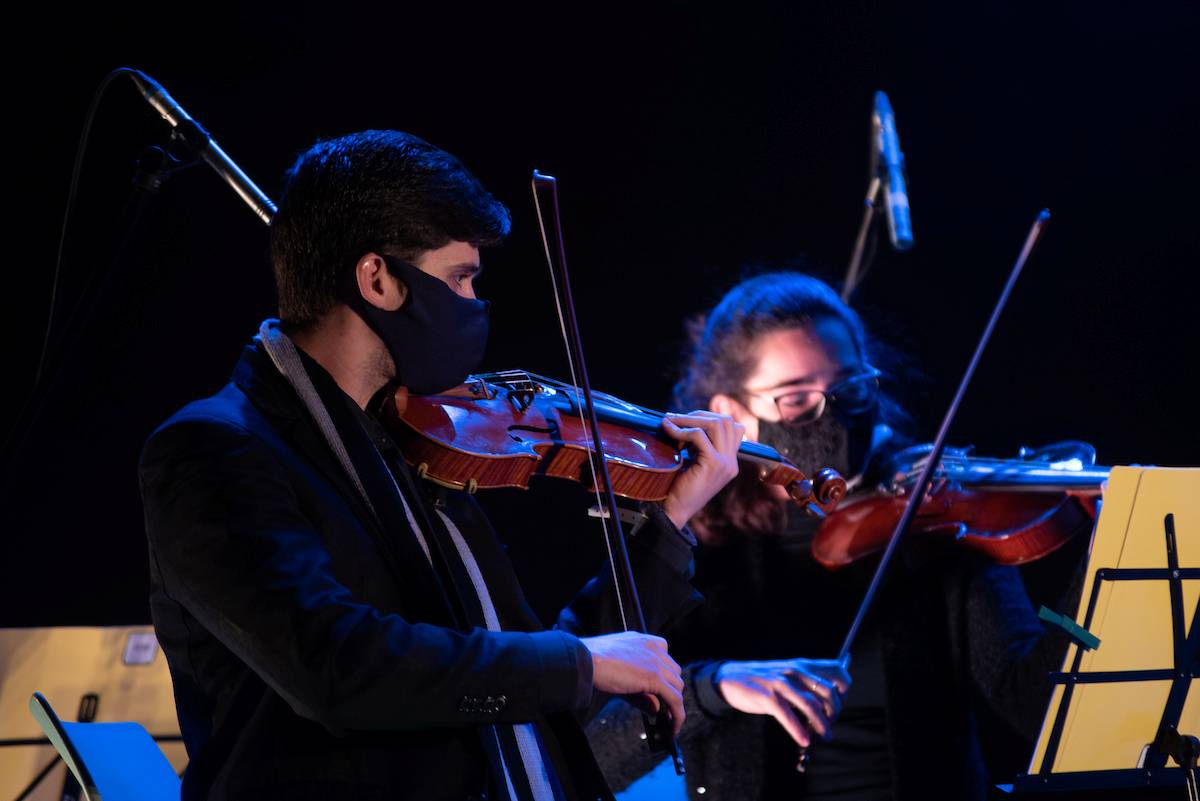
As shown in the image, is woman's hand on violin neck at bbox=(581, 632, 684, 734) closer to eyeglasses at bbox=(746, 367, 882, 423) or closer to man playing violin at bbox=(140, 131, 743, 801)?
man playing violin at bbox=(140, 131, 743, 801)

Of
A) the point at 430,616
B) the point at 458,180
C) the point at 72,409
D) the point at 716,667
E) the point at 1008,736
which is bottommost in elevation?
the point at 1008,736

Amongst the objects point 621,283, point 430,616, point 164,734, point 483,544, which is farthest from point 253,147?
point 430,616

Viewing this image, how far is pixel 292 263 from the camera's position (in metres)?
1.58

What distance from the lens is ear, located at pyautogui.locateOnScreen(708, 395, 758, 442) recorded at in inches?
105

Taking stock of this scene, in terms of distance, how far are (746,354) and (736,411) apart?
6.4 inches

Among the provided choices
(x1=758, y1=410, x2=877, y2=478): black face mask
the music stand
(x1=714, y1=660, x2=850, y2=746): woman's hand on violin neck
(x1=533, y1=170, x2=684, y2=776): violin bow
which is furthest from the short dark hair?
the music stand

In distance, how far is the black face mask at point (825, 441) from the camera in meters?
2.60

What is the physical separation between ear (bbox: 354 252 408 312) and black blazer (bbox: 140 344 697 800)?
17cm

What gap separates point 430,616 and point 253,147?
2.15m

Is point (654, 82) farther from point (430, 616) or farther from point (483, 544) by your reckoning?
point (430, 616)

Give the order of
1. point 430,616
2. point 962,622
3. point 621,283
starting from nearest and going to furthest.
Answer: point 430,616 → point 962,622 → point 621,283

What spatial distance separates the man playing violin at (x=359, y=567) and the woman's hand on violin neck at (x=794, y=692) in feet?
1.13

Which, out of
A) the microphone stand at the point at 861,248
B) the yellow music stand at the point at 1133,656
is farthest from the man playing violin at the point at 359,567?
the microphone stand at the point at 861,248

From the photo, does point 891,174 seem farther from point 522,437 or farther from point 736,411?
point 522,437
